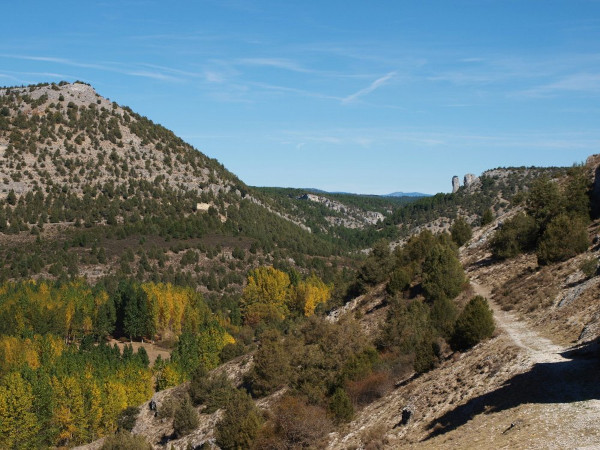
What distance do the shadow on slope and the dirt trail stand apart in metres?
0.73

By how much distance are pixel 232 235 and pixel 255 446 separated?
12126 cm

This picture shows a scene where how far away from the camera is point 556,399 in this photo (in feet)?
64.7

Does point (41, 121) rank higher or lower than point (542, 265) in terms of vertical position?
higher

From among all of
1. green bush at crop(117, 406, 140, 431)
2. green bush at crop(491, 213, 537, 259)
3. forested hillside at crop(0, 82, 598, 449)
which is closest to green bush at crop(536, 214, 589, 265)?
forested hillside at crop(0, 82, 598, 449)

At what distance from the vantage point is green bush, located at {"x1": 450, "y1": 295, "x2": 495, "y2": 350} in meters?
29.8

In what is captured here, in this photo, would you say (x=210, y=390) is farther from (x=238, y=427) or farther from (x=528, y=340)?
(x=528, y=340)

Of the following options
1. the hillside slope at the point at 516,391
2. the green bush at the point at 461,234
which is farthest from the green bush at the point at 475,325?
the green bush at the point at 461,234

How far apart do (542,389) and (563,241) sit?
2086 centimetres

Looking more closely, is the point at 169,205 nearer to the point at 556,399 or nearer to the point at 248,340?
the point at 248,340

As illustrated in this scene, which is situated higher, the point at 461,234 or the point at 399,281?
the point at 461,234

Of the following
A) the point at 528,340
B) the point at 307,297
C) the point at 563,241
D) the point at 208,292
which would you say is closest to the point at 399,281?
the point at 563,241

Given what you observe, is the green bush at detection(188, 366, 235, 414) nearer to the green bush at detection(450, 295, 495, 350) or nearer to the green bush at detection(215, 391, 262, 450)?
the green bush at detection(215, 391, 262, 450)

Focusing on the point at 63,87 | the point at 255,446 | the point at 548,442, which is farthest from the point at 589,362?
the point at 63,87

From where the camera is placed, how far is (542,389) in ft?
68.3
